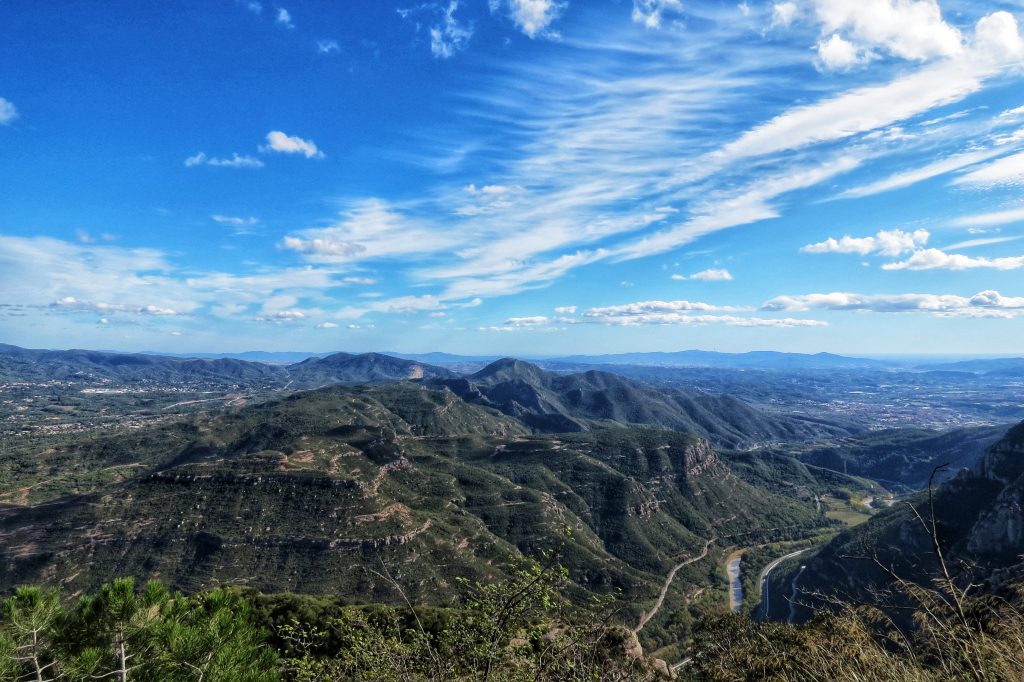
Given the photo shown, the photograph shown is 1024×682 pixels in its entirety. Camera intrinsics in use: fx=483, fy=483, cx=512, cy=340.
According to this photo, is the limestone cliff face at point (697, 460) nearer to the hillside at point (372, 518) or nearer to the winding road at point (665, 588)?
the hillside at point (372, 518)

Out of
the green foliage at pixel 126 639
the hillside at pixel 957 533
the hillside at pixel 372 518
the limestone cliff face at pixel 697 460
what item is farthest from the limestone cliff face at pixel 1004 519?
the green foliage at pixel 126 639

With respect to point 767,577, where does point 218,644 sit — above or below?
above

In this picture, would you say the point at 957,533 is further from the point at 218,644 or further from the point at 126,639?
the point at 126,639

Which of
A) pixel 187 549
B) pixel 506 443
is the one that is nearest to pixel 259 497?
pixel 187 549

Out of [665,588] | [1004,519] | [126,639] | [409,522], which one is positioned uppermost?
[126,639]

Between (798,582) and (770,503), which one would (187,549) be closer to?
(798,582)

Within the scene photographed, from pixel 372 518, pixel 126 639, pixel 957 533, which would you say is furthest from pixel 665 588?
pixel 126 639
